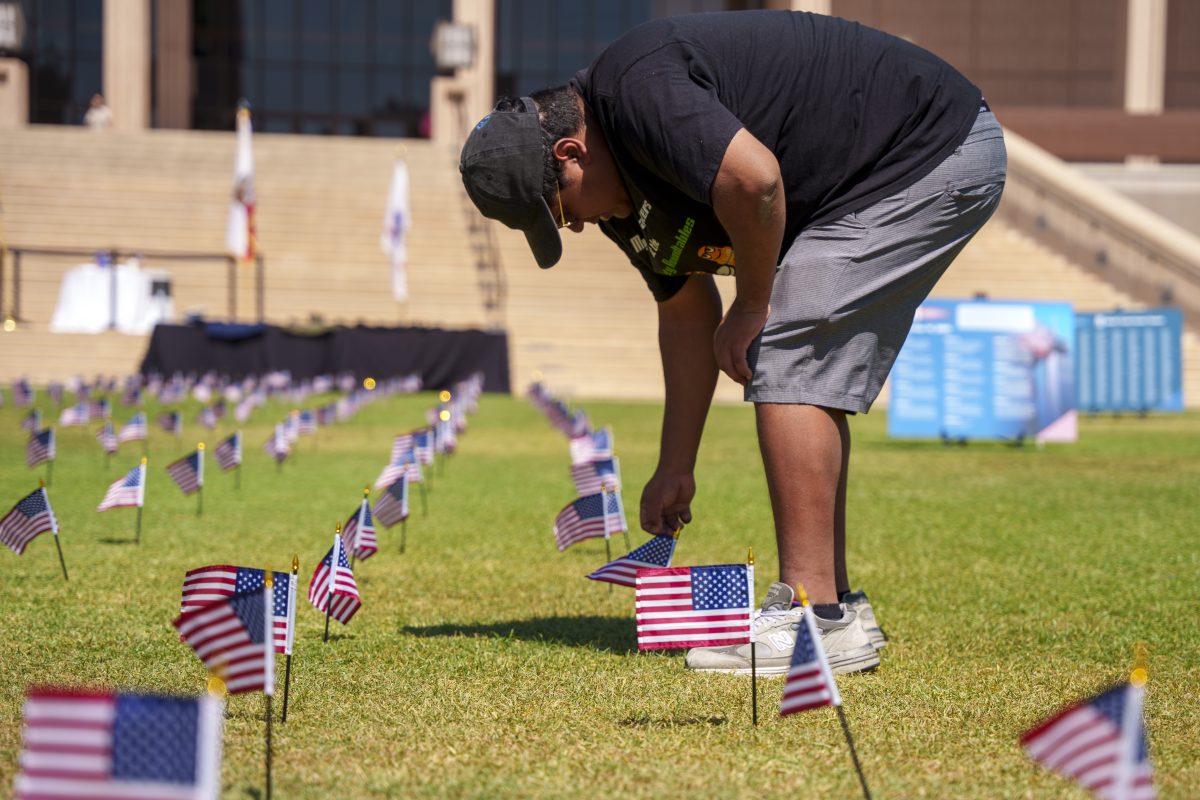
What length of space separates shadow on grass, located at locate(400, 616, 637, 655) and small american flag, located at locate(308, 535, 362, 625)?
398mm

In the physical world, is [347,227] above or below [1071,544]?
above

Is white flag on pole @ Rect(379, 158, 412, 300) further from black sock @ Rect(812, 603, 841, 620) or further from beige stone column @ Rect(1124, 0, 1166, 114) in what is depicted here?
black sock @ Rect(812, 603, 841, 620)

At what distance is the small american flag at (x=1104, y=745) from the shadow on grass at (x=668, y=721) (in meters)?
1.46

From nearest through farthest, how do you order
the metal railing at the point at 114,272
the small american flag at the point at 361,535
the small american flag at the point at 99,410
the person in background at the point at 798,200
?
the person in background at the point at 798,200
the small american flag at the point at 361,535
the small american flag at the point at 99,410
the metal railing at the point at 114,272

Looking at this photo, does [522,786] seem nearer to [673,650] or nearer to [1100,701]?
[1100,701]

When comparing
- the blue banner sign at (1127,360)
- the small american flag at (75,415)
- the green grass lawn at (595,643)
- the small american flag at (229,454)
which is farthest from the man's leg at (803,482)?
the blue banner sign at (1127,360)

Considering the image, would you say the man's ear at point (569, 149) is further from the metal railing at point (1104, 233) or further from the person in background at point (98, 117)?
the person in background at point (98, 117)

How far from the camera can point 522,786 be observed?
9.89 ft

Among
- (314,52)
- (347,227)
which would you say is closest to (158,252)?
(347,227)

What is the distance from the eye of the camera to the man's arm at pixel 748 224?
12.0 ft

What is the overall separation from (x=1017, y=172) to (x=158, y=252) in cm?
1922

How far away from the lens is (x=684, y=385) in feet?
15.3

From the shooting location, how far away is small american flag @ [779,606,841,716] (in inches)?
110

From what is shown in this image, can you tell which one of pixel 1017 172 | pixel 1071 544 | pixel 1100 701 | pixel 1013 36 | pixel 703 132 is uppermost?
pixel 1013 36
